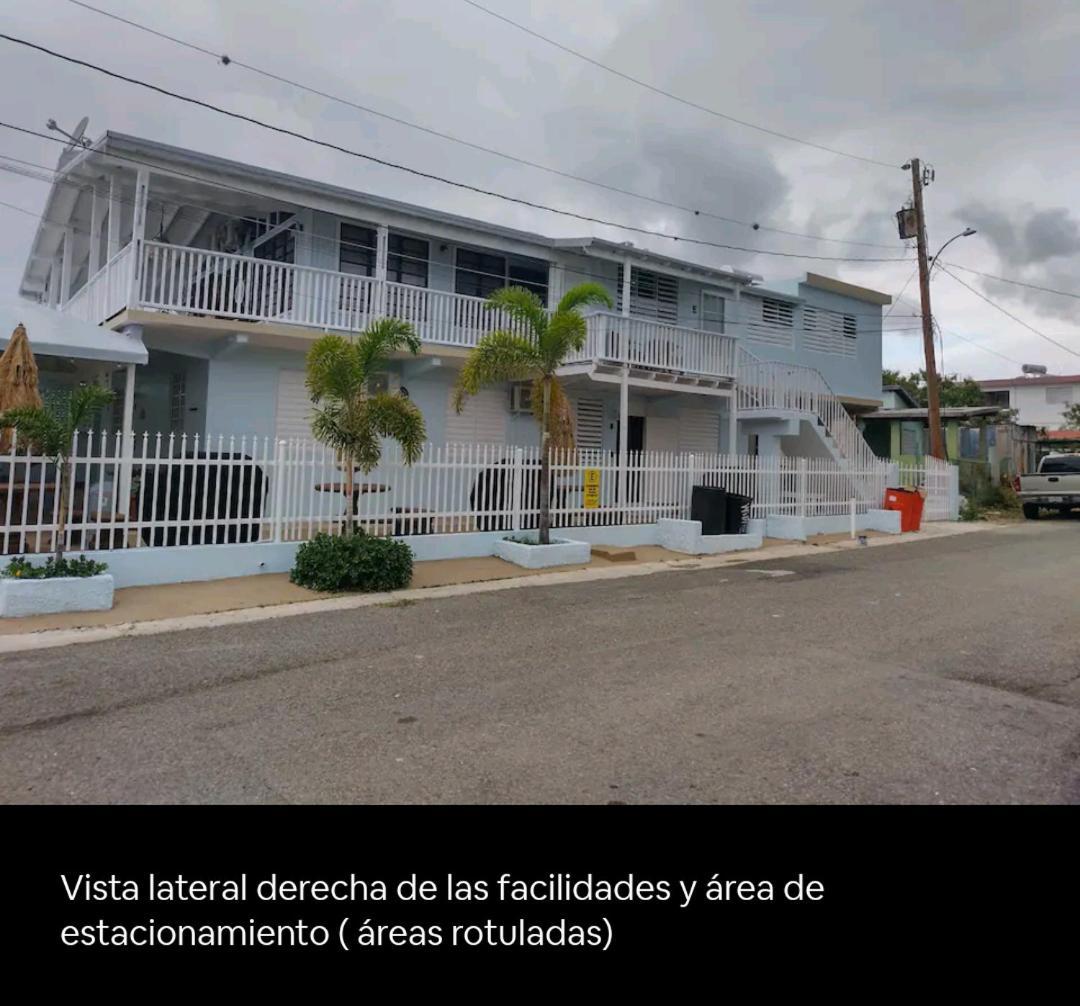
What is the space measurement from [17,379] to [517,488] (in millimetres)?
6467

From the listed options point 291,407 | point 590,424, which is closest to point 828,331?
point 590,424

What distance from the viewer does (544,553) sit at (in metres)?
11.4

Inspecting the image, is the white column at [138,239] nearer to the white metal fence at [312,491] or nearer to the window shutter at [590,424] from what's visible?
the white metal fence at [312,491]

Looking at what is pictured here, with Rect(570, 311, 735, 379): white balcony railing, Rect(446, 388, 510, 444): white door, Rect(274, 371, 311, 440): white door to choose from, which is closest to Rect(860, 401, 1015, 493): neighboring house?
Rect(570, 311, 735, 379): white balcony railing

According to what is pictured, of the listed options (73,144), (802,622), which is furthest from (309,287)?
(802,622)

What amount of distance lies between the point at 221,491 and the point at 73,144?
302 inches

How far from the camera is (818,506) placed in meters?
17.0

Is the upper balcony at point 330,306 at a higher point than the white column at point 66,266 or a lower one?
lower

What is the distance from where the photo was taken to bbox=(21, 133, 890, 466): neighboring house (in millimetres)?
12688

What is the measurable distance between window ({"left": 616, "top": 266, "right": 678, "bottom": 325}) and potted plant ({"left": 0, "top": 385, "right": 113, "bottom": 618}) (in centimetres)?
1325

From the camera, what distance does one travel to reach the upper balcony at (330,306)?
12281mm

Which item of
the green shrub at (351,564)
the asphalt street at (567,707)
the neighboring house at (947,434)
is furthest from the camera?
the neighboring house at (947,434)

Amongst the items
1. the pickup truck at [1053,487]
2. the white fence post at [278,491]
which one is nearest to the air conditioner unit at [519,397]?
the white fence post at [278,491]

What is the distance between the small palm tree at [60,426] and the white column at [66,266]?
36.6ft
